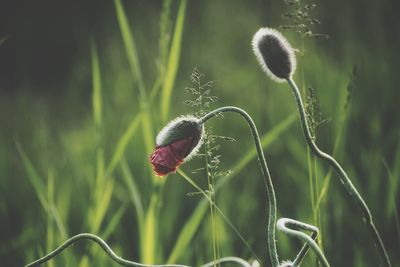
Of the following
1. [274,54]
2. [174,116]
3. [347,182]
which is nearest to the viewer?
[347,182]

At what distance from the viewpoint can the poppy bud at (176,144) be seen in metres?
0.78

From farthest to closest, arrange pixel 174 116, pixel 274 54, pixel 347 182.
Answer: pixel 174 116, pixel 274 54, pixel 347 182

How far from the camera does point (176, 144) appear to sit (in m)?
0.79

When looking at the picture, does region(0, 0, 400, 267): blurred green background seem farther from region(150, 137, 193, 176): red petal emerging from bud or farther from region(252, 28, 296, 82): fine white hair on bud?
region(150, 137, 193, 176): red petal emerging from bud

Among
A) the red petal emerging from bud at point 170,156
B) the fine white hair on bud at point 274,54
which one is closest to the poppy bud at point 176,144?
the red petal emerging from bud at point 170,156

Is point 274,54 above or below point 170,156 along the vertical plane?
above

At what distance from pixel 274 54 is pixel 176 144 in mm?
174

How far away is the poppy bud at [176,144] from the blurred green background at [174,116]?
0.59 ft

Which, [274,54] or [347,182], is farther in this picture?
[274,54]

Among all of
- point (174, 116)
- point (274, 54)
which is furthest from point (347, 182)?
point (174, 116)

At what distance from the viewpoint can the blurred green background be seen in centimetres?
122

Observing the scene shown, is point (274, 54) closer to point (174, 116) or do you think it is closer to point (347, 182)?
point (347, 182)

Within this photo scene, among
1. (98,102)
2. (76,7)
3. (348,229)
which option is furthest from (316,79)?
(76,7)

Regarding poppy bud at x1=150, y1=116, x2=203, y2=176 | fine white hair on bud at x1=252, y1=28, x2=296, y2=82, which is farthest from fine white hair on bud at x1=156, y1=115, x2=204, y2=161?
fine white hair on bud at x1=252, y1=28, x2=296, y2=82
